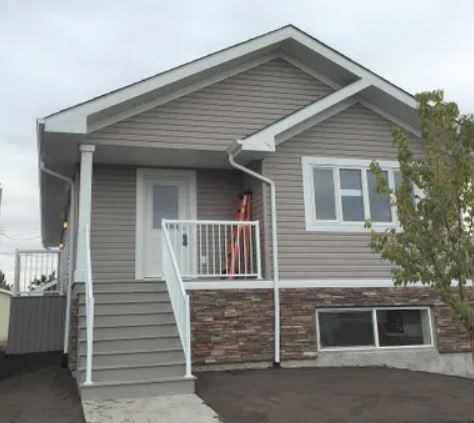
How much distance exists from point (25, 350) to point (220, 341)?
4.75 meters

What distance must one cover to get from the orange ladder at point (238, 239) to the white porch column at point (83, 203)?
96.3 inches

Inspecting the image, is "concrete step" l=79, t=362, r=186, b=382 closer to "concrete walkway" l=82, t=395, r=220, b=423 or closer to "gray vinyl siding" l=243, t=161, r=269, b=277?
"concrete walkway" l=82, t=395, r=220, b=423

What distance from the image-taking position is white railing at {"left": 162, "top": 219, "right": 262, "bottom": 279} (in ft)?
30.5

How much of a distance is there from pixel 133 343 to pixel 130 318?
20.5 inches

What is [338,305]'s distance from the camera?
371 inches

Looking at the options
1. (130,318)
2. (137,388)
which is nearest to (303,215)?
(130,318)

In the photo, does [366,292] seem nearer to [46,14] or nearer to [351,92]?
[351,92]

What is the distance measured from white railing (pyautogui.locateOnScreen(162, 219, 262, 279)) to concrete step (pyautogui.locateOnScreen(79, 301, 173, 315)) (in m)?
1.09

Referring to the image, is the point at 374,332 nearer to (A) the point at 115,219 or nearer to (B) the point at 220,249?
(B) the point at 220,249

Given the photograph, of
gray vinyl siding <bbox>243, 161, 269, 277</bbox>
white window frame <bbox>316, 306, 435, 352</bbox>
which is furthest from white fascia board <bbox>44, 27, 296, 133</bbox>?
white window frame <bbox>316, 306, 435, 352</bbox>

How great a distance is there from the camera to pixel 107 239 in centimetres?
1019

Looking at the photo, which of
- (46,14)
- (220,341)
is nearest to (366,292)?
(220,341)

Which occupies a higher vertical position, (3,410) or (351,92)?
(351,92)

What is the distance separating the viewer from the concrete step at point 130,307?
771 cm
